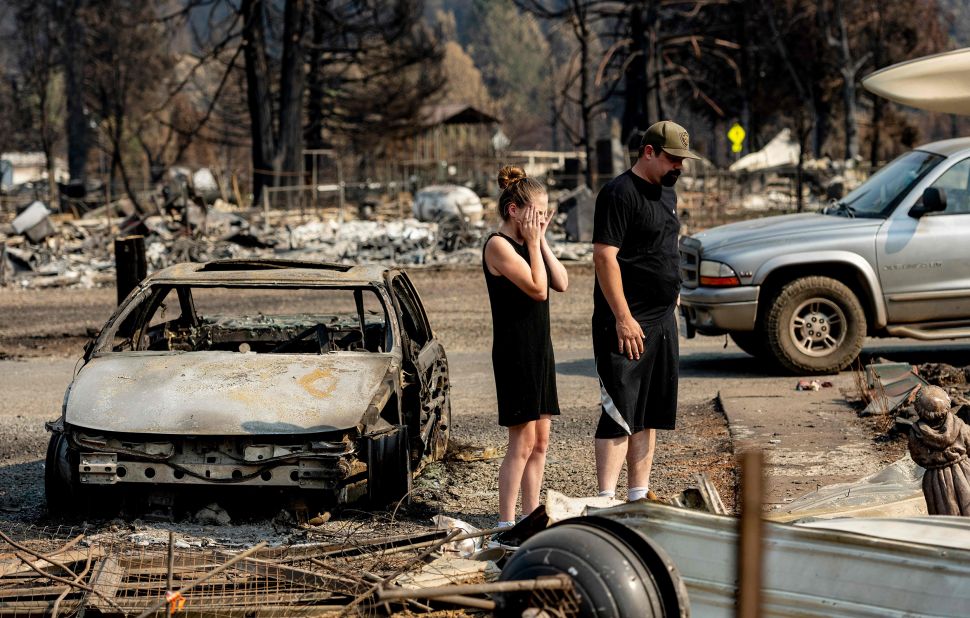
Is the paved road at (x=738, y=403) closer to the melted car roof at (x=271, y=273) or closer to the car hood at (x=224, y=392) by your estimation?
the car hood at (x=224, y=392)

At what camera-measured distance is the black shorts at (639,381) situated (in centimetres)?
591

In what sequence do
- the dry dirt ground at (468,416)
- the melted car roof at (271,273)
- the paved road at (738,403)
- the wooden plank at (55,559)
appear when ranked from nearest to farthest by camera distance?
the wooden plank at (55,559) < the dry dirt ground at (468,416) < the melted car roof at (271,273) < the paved road at (738,403)

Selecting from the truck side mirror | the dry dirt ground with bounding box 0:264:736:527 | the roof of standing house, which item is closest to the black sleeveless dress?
the dry dirt ground with bounding box 0:264:736:527

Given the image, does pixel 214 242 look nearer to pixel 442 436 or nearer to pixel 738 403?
pixel 738 403

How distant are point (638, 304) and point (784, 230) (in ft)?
17.1

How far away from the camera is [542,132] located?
141750 mm

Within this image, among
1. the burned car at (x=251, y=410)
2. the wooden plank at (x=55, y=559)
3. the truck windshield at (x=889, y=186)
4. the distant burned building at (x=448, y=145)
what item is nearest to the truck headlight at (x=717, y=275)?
the truck windshield at (x=889, y=186)

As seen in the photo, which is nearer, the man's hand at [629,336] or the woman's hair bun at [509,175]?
the man's hand at [629,336]

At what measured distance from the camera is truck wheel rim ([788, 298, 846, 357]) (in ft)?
35.2

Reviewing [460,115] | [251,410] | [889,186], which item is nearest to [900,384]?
[889,186]

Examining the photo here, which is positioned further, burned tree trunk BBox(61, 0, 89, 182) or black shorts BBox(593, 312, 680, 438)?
burned tree trunk BBox(61, 0, 89, 182)

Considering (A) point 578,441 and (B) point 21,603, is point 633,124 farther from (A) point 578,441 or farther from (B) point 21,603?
(B) point 21,603

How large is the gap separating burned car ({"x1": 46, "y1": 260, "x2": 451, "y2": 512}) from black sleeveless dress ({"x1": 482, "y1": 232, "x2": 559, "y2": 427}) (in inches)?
37.1

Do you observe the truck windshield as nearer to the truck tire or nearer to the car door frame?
the truck tire
